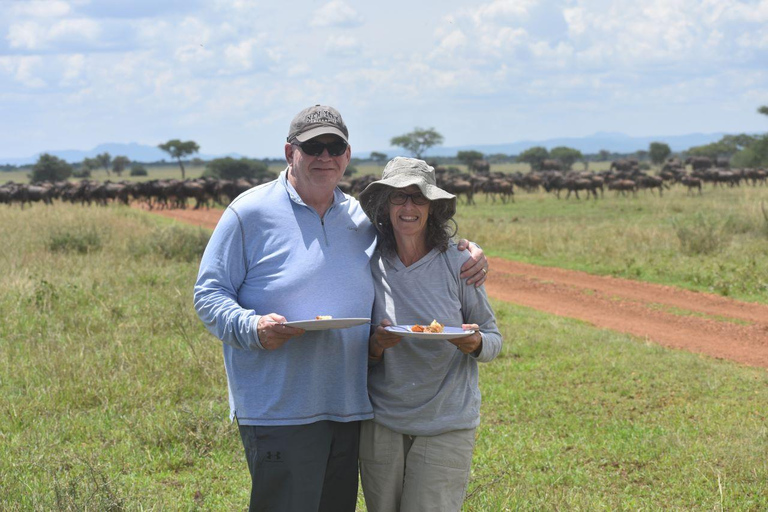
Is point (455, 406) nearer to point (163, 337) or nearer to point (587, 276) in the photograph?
point (163, 337)

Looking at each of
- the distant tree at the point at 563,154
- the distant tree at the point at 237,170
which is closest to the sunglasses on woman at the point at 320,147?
the distant tree at the point at 237,170

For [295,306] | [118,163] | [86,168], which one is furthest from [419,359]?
[118,163]

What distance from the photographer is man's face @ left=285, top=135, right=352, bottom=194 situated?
308 cm

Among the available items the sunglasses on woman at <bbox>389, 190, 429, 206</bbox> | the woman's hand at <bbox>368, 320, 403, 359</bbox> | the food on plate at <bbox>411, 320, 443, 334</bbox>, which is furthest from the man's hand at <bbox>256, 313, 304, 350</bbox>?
the sunglasses on woman at <bbox>389, 190, 429, 206</bbox>

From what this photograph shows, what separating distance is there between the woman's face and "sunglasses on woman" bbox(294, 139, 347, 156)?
0.29 metres

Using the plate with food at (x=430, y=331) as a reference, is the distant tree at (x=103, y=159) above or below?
A: above

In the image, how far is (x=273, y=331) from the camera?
9.23ft

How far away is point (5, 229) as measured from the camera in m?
18.1

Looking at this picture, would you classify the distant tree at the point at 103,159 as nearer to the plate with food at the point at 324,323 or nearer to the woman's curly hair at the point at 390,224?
the woman's curly hair at the point at 390,224

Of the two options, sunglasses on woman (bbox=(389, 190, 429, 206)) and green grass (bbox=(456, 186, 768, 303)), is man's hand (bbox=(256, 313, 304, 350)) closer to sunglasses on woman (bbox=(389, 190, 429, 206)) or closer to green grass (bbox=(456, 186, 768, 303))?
sunglasses on woman (bbox=(389, 190, 429, 206))

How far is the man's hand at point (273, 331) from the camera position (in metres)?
2.79

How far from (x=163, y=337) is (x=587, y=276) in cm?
823

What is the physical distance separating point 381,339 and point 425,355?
0.23 metres

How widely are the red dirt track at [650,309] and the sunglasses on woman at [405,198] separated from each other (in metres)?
6.56
